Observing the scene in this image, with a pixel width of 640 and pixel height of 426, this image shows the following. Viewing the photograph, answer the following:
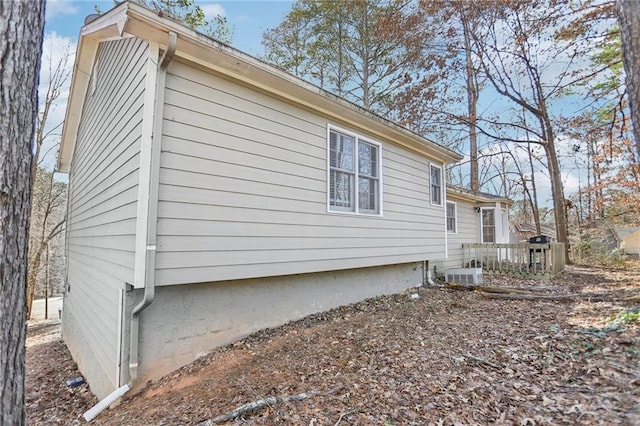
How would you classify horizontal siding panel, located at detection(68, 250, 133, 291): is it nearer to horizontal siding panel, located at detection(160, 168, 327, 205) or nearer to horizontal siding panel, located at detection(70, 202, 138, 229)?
horizontal siding panel, located at detection(70, 202, 138, 229)

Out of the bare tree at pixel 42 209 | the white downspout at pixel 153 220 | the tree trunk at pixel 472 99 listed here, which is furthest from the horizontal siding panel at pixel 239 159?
the bare tree at pixel 42 209

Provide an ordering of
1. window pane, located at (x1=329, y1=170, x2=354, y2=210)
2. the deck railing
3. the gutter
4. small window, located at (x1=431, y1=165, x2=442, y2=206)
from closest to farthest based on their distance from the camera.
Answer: the gutter < window pane, located at (x1=329, y1=170, x2=354, y2=210) < small window, located at (x1=431, y1=165, x2=442, y2=206) < the deck railing

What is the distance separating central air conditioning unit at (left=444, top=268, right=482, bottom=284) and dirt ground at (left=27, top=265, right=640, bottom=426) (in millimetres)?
3020

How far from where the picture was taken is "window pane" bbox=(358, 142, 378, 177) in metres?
6.29

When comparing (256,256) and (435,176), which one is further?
(435,176)

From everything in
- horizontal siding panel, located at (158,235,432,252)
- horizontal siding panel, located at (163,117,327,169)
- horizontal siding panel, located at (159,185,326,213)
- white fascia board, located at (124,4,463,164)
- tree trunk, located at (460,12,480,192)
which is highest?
tree trunk, located at (460,12,480,192)

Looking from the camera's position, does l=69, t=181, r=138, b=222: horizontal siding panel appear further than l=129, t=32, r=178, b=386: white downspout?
Yes

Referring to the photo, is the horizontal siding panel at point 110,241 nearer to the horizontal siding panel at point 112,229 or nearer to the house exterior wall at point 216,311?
the horizontal siding panel at point 112,229

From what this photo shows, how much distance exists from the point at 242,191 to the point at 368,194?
285 cm

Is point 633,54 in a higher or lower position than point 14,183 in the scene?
higher

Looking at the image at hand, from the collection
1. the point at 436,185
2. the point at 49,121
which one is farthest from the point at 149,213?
the point at 49,121

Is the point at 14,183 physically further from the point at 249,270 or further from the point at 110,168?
the point at 110,168

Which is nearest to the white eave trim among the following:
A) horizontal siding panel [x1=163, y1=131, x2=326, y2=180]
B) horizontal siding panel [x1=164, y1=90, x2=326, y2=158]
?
horizontal siding panel [x1=164, y1=90, x2=326, y2=158]

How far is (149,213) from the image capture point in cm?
343
